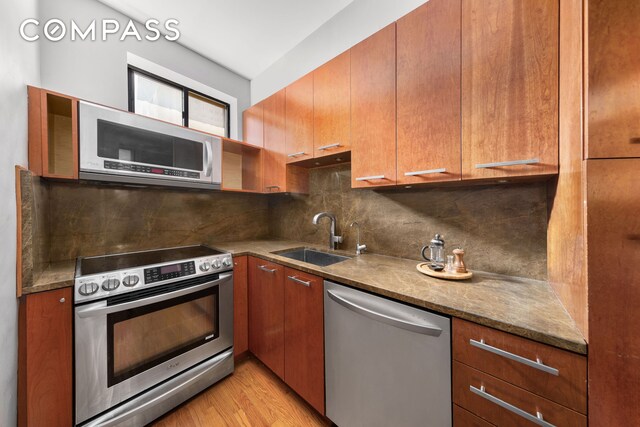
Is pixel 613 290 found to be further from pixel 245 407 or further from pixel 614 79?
pixel 245 407

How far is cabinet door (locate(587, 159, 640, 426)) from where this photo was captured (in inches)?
22.0

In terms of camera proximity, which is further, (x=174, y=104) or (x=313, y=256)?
A: (x=174, y=104)

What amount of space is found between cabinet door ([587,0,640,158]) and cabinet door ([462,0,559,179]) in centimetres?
27

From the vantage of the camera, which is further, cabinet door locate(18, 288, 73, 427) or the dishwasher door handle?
cabinet door locate(18, 288, 73, 427)

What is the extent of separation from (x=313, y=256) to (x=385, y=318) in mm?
1095

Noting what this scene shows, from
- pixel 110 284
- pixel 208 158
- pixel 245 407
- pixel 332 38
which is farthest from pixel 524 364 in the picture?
pixel 332 38

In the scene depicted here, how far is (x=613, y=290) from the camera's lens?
57 centimetres

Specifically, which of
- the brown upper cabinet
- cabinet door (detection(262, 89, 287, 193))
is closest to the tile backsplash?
cabinet door (detection(262, 89, 287, 193))

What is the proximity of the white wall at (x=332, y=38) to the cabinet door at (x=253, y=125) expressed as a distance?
365mm

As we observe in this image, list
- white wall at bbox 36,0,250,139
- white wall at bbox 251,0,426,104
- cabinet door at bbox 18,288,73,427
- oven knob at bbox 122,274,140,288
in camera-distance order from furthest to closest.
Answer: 1. white wall at bbox 251,0,426,104
2. white wall at bbox 36,0,250,139
3. oven knob at bbox 122,274,140,288
4. cabinet door at bbox 18,288,73,427

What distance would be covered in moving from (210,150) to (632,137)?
2.11 metres

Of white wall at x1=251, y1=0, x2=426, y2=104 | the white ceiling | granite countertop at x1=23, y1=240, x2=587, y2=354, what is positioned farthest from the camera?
the white ceiling

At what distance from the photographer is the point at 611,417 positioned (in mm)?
562

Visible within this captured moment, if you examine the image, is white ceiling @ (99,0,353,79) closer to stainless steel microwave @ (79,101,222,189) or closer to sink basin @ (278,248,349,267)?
stainless steel microwave @ (79,101,222,189)
